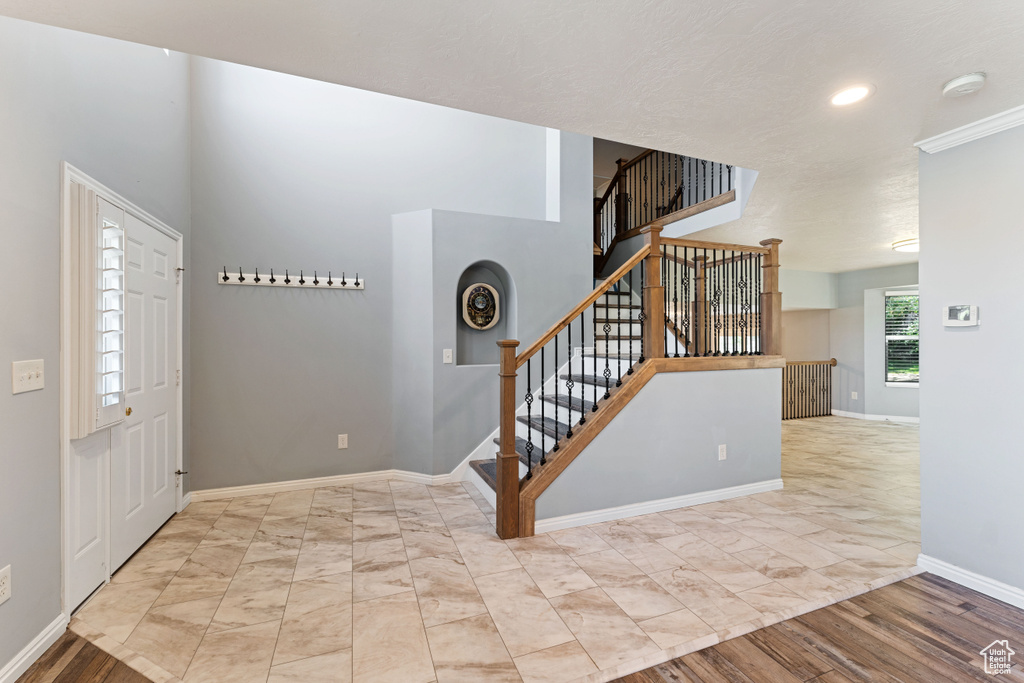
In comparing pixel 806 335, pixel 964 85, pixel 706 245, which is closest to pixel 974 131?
pixel 964 85

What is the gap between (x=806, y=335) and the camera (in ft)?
27.2

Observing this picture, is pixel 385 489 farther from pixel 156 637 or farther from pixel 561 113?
pixel 561 113

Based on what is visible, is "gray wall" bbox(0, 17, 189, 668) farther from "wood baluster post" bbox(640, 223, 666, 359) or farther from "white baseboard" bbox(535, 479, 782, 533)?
"wood baluster post" bbox(640, 223, 666, 359)

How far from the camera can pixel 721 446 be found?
12.1 feet

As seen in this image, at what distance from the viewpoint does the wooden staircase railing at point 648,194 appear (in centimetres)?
579

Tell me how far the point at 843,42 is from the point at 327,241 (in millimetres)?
3816

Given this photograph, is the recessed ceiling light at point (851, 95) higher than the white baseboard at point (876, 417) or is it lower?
higher

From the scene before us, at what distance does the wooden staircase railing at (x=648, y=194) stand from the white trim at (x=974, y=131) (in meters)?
2.75

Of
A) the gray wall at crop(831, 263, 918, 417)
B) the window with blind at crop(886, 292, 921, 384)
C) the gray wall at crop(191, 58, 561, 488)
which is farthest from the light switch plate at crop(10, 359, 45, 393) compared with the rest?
the window with blind at crop(886, 292, 921, 384)

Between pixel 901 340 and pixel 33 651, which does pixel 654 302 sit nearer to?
pixel 33 651

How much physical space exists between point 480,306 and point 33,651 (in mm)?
3506

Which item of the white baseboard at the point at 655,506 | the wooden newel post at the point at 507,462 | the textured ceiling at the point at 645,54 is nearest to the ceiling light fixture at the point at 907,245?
the textured ceiling at the point at 645,54

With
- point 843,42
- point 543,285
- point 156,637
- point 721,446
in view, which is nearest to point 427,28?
point 843,42

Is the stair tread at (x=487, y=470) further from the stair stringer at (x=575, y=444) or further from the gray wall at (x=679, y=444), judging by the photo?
the gray wall at (x=679, y=444)
